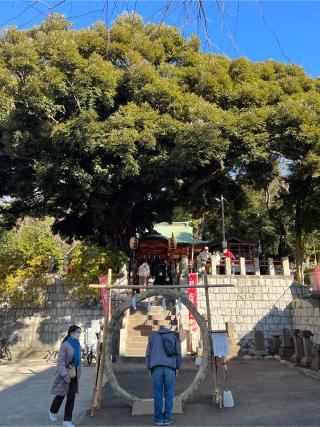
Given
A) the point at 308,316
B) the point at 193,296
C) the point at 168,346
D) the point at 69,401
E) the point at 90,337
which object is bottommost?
the point at 69,401

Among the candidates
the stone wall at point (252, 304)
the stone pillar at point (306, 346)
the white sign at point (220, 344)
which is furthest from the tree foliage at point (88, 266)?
the white sign at point (220, 344)

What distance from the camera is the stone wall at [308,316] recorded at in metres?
12.8

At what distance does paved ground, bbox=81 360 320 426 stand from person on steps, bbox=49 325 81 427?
1.58ft

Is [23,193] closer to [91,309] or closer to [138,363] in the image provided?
[91,309]

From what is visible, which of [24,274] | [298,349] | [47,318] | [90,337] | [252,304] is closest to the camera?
[298,349]

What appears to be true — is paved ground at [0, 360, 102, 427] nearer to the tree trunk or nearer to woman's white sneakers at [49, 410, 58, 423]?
woman's white sneakers at [49, 410, 58, 423]

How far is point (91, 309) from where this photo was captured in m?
16.1

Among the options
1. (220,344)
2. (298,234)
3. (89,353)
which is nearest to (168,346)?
(220,344)

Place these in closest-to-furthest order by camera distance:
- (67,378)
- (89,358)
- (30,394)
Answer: (67,378) < (30,394) < (89,358)

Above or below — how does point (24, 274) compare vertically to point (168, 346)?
above

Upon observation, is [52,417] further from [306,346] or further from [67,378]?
[306,346]

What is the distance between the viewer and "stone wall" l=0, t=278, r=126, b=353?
15.5 metres

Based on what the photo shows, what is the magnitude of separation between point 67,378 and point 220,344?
2961 mm

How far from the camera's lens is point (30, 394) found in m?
8.20
